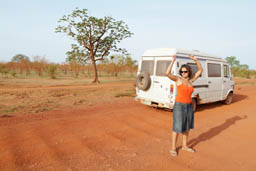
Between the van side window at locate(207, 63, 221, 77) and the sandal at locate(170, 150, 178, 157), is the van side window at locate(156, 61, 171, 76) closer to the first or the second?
the van side window at locate(207, 63, 221, 77)

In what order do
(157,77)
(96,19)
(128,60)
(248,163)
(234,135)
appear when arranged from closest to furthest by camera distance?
(248,163) < (234,135) < (157,77) < (96,19) < (128,60)

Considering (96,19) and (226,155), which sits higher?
(96,19)

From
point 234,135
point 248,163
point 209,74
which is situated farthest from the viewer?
point 209,74

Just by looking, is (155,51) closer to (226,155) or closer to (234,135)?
(234,135)

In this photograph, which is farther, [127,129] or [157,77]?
[157,77]

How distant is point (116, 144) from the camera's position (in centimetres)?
416

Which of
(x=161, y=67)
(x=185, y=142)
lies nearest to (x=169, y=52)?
(x=161, y=67)

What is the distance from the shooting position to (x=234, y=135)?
198 inches

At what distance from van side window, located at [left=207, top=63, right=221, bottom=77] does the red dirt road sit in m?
2.53

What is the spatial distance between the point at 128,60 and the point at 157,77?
121ft

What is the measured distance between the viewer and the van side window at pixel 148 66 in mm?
7262

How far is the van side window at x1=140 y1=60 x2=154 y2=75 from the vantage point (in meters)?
7.26

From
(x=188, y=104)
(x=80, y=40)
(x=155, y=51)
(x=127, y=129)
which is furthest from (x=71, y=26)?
(x=188, y=104)

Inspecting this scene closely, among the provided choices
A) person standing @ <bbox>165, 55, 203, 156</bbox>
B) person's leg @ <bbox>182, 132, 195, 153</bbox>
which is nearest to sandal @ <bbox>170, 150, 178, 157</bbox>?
person standing @ <bbox>165, 55, 203, 156</bbox>
